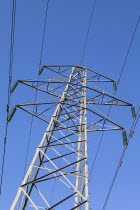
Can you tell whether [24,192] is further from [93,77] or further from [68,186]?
[93,77]

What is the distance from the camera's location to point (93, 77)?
599 inches

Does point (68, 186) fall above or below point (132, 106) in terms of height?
below

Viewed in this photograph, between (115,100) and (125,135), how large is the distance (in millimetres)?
1833

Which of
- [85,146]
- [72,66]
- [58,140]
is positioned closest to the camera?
[85,146]

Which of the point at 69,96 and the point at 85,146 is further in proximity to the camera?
the point at 69,96

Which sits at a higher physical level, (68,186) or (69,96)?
(69,96)

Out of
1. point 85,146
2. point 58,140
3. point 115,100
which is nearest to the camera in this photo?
point 85,146

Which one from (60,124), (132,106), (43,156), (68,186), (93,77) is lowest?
(68,186)

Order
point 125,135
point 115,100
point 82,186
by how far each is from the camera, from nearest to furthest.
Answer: point 82,186 < point 125,135 < point 115,100

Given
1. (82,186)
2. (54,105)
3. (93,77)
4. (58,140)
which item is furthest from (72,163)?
(93,77)

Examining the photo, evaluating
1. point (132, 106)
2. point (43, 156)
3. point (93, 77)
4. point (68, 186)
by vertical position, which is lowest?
point (68, 186)

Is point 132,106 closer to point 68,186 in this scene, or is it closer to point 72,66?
Result: point 72,66

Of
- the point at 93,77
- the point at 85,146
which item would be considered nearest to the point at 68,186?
the point at 85,146

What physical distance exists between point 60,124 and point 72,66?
521 centimetres
